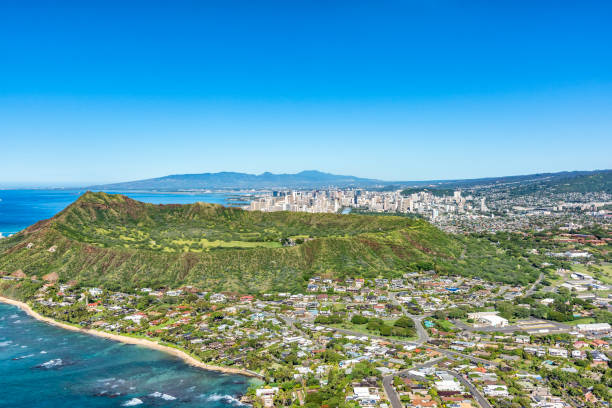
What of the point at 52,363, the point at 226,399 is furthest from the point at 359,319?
the point at 52,363

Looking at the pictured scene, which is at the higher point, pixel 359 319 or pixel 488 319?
pixel 359 319

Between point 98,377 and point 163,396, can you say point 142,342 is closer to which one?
point 98,377

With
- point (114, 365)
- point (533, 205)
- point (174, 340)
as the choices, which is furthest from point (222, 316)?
point (533, 205)

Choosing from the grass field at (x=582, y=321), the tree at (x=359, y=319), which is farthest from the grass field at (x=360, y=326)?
the grass field at (x=582, y=321)

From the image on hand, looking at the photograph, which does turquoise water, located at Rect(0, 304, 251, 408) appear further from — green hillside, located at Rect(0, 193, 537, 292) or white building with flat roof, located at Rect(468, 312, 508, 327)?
white building with flat roof, located at Rect(468, 312, 508, 327)

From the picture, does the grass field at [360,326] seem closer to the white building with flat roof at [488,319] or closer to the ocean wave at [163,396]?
the white building with flat roof at [488,319]

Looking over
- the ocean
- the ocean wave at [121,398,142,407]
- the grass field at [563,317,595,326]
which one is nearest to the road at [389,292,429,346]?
the grass field at [563,317,595,326]
